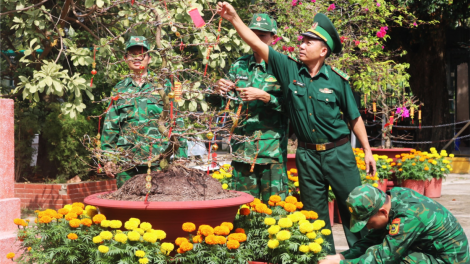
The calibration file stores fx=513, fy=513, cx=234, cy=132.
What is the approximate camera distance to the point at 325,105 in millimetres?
3834

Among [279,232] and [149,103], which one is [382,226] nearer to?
[279,232]

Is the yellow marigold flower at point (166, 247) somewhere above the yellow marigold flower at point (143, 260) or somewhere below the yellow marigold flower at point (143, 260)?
above

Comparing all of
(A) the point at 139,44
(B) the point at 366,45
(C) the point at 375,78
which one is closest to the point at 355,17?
(B) the point at 366,45

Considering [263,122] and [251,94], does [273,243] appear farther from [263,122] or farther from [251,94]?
[263,122]

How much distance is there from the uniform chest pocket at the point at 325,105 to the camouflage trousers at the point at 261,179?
699mm

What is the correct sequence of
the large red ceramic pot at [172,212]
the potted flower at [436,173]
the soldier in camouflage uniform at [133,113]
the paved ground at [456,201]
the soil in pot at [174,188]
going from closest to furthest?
the large red ceramic pot at [172,212] < the soil in pot at [174,188] < the soldier in camouflage uniform at [133,113] < the paved ground at [456,201] < the potted flower at [436,173]

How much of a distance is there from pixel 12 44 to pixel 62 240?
6.70 m

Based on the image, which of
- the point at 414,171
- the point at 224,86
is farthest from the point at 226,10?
the point at 414,171

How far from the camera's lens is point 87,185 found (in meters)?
7.76

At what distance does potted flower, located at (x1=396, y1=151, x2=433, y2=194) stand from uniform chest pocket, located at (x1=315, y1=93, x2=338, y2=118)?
5706 millimetres

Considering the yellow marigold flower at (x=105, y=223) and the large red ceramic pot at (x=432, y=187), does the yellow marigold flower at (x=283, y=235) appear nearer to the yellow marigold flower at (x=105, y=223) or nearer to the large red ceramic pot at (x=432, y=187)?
the yellow marigold flower at (x=105, y=223)

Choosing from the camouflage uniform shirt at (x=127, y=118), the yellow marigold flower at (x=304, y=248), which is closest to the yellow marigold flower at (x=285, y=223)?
the yellow marigold flower at (x=304, y=248)

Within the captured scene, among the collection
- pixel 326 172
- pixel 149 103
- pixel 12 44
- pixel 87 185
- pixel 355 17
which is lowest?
pixel 87 185

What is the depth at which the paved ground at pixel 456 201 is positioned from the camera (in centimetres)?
628
